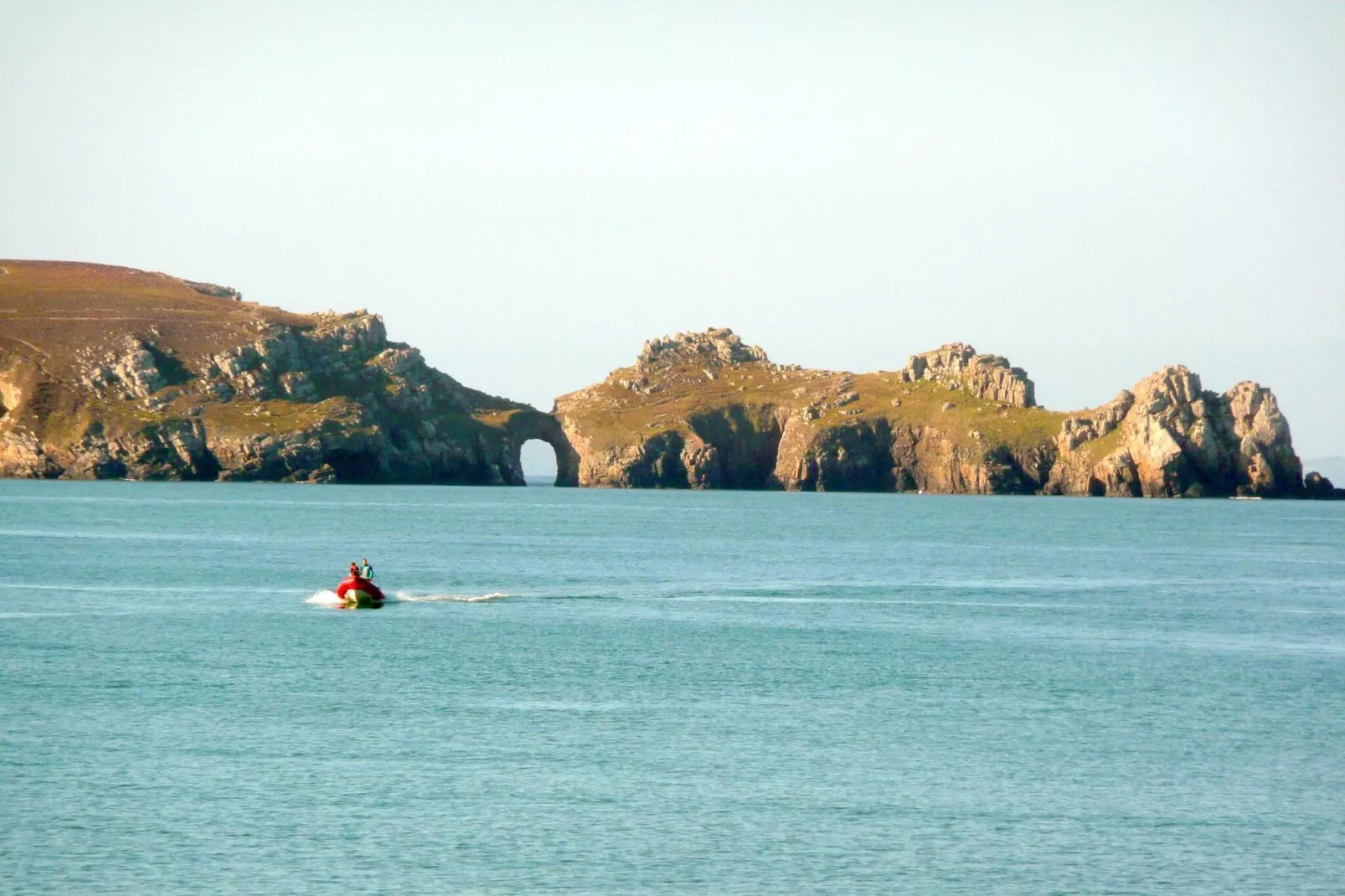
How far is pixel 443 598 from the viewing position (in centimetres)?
8025

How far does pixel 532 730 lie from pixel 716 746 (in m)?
5.40

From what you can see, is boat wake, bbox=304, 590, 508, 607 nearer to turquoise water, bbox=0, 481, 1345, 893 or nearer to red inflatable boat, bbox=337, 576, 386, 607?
turquoise water, bbox=0, 481, 1345, 893

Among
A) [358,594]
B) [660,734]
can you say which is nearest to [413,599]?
[358,594]

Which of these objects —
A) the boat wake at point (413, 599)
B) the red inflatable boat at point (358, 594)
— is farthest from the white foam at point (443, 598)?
the red inflatable boat at point (358, 594)

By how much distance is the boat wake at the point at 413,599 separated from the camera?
77.7 metres

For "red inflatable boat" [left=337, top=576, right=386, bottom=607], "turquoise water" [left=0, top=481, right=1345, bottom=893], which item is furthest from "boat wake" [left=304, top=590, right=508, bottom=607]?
"red inflatable boat" [left=337, top=576, right=386, bottom=607]

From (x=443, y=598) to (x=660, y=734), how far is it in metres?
37.1

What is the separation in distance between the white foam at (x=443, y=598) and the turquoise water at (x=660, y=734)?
Result: 1.06 ft

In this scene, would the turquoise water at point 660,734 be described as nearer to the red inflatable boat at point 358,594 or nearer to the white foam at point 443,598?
the white foam at point 443,598

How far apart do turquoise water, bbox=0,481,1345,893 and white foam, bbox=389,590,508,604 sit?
32 centimetres

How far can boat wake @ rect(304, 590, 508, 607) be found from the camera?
77688 mm

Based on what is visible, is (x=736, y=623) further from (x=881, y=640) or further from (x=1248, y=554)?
(x=1248, y=554)

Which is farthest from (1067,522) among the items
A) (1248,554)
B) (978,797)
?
(978,797)

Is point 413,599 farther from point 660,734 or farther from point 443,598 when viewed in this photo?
point 660,734
